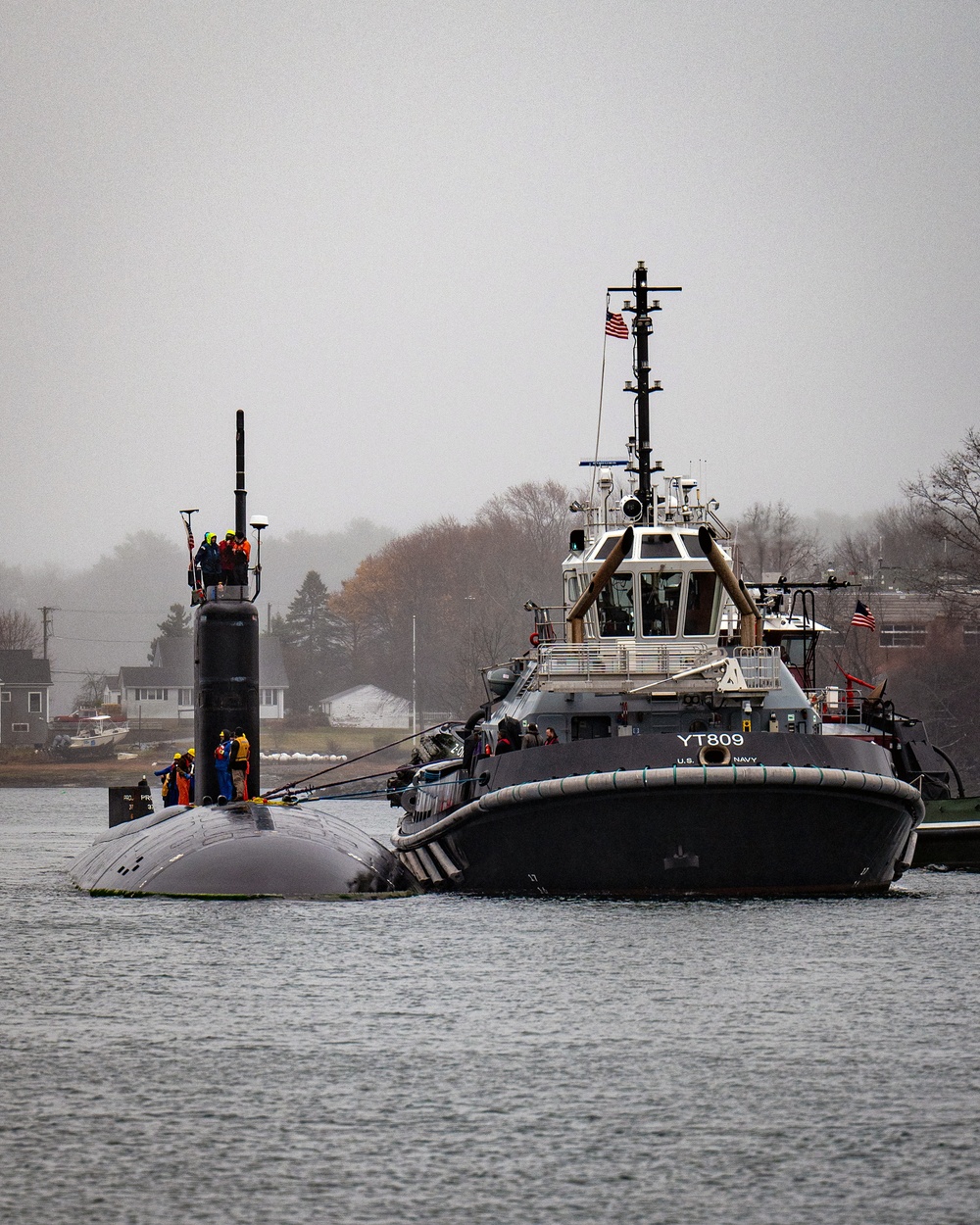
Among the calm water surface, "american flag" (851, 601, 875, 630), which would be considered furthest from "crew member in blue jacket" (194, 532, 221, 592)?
"american flag" (851, 601, 875, 630)

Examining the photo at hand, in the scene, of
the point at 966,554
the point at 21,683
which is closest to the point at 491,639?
the point at 966,554

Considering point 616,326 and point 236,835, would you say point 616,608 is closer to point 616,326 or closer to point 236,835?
point 616,326

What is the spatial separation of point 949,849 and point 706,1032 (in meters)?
23.7

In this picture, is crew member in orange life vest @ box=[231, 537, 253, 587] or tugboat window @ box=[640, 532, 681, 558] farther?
tugboat window @ box=[640, 532, 681, 558]

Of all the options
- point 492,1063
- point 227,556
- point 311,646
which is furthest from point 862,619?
point 311,646

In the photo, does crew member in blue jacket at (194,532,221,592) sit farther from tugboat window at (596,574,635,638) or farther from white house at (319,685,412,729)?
white house at (319,685,412,729)

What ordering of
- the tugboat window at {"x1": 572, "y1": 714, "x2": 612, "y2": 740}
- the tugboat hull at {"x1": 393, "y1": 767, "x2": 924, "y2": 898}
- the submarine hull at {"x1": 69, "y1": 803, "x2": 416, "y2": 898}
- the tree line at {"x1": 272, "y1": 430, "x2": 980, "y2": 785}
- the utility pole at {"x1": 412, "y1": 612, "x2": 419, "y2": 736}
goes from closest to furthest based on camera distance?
the tugboat hull at {"x1": 393, "y1": 767, "x2": 924, "y2": 898} → the submarine hull at {"x1": 69, "y1": 803, "x2": 416, "y2": 898} → the tugboat window at {"x1": 572, "y1": 714, "x2": 612, "y2": 740} → the tree line at {"x1": 272, "y1": 430, "x2": 980, "y2": 785} → the utility pole at {"x1": 412, "y1": 612, "x2": 419, "y2": 736}

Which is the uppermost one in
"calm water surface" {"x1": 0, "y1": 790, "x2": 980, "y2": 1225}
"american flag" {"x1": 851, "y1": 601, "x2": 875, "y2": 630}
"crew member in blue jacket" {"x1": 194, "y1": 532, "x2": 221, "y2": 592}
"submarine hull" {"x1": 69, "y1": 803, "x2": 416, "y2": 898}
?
"crew member in blue jacket" {"x1": 194, "y1": 532, "x2": 221, "y2": 592}

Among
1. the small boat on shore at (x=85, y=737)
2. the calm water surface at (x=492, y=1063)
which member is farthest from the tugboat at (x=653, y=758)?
the small boat on shore at (x=85, y=737)

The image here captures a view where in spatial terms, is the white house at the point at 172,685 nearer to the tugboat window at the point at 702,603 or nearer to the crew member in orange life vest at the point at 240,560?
the tugboat window at the point at 702,603

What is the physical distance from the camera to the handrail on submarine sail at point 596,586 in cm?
3375

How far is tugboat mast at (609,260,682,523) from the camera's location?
39375mm

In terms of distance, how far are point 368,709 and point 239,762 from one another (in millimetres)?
125273

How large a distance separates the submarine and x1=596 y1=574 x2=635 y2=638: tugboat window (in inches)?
245
